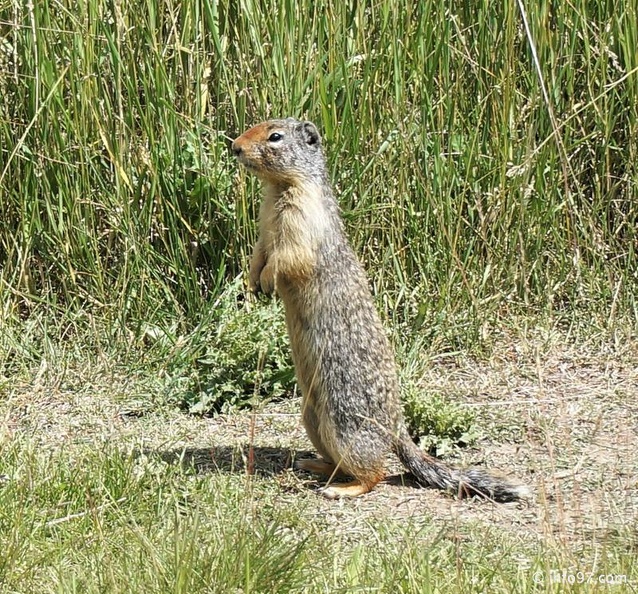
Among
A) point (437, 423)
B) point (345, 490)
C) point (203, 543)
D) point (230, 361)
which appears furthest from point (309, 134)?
point (203, 543)

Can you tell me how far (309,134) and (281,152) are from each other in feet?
0.62

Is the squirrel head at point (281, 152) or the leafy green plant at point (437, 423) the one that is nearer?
the squirrel head at point (281, 152)

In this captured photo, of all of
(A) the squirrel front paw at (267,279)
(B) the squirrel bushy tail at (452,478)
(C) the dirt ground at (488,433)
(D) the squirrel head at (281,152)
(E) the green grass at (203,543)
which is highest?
(D) the squirrel head at (281,152)

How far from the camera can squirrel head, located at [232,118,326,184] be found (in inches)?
184

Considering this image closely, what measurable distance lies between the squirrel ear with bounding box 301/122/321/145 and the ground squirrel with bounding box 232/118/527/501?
0.04ft

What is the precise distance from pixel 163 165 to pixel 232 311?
0.83 meters

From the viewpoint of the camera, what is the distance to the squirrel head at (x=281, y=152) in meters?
4.68

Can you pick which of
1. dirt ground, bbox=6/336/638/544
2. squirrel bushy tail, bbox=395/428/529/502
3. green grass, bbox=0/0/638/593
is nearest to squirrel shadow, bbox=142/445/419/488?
dirt ground, bbox=6/336/638/544

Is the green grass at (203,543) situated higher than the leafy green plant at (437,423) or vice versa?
the green grass at (203,543)

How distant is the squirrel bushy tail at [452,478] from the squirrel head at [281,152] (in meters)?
1.14

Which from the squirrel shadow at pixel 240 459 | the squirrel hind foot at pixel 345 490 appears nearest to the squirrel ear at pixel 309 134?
the squirrel shadow at pixel 240 459

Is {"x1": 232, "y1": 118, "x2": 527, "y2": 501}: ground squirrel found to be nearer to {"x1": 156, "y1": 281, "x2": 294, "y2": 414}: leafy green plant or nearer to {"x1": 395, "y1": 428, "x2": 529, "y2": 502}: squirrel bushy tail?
{"x1": 395, "y1": 428, "x2": 529, "y2": 502}: squirrel bushy tail

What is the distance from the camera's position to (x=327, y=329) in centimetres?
460

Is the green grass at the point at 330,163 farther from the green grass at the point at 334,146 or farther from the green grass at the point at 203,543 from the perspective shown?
the green grass at the point at 203,543
